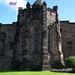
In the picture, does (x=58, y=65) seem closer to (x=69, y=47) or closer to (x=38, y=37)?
(x=38, y=37)

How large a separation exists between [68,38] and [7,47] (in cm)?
1235

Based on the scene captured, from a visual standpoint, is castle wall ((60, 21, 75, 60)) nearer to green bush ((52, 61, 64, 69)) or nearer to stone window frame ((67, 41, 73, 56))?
stone window frame ((67, 41, 73, 56))

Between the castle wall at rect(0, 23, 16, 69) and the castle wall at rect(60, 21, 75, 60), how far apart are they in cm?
1011

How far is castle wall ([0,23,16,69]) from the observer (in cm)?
2525

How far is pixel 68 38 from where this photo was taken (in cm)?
2461

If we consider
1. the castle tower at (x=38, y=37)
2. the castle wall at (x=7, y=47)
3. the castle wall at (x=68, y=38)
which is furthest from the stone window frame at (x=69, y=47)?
the castle wall at (x=7, y=47)

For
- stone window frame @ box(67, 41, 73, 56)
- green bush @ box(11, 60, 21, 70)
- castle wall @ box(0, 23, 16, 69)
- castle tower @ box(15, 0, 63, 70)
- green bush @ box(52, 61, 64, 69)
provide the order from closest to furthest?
castle tower @ box(15, 0, 63, 70)
green bush @ box(52, 61, 64, 69)
green bush @ box(11, 60, 21, 70)
stone window frame @ box(67, 41, 73, 56)
castle wall @ box(0, 23, 16, 69)

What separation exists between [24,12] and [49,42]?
6.40 meters

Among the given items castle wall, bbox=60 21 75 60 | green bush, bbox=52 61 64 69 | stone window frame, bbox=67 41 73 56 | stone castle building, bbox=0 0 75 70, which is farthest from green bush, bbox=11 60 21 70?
stone window frame, bbox=67 41 73 56

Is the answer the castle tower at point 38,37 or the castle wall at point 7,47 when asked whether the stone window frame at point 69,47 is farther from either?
A: the castle wall at point 7,47

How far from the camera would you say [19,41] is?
829 inches

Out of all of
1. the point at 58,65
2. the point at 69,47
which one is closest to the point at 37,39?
the point at 58,65

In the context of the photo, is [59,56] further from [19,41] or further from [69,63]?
[19,41]

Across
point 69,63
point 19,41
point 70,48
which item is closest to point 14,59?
point 19,41
